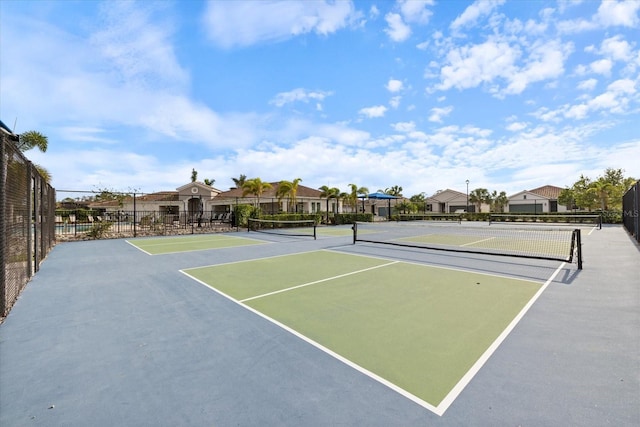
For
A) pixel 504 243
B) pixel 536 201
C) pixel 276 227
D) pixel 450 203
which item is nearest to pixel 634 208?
pixel 504 243

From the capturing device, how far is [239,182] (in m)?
69.1

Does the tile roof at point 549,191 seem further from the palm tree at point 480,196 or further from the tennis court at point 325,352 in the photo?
the tennis court at point 325,352

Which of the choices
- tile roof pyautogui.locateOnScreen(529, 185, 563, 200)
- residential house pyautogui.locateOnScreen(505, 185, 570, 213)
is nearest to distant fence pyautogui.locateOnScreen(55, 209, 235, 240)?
residential house pyautogui.locateOnScreen(505, 185, 570, 213)

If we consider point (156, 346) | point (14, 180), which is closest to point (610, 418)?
point (156, 346)

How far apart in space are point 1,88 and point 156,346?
38.1 ft

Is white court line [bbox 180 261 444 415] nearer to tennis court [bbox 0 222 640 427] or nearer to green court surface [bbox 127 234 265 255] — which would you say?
tennis court [bbox 0 222 640 427]

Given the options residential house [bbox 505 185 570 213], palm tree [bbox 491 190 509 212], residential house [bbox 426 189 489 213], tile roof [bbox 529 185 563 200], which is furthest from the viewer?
residential house [bbox 426 189 489 213]

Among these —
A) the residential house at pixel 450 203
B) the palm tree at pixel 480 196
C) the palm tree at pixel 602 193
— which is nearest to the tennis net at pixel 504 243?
the palm tree at pixel 602 193

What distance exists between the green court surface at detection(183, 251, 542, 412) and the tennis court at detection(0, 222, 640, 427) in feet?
0.11

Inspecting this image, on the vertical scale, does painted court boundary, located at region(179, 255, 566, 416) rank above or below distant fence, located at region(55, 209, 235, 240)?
below

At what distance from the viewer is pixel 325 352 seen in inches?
131

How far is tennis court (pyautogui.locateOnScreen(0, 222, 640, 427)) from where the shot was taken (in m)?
2.38

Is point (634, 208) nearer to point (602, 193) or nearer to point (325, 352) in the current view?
point (325, 352)

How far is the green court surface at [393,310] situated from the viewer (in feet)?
9.93
